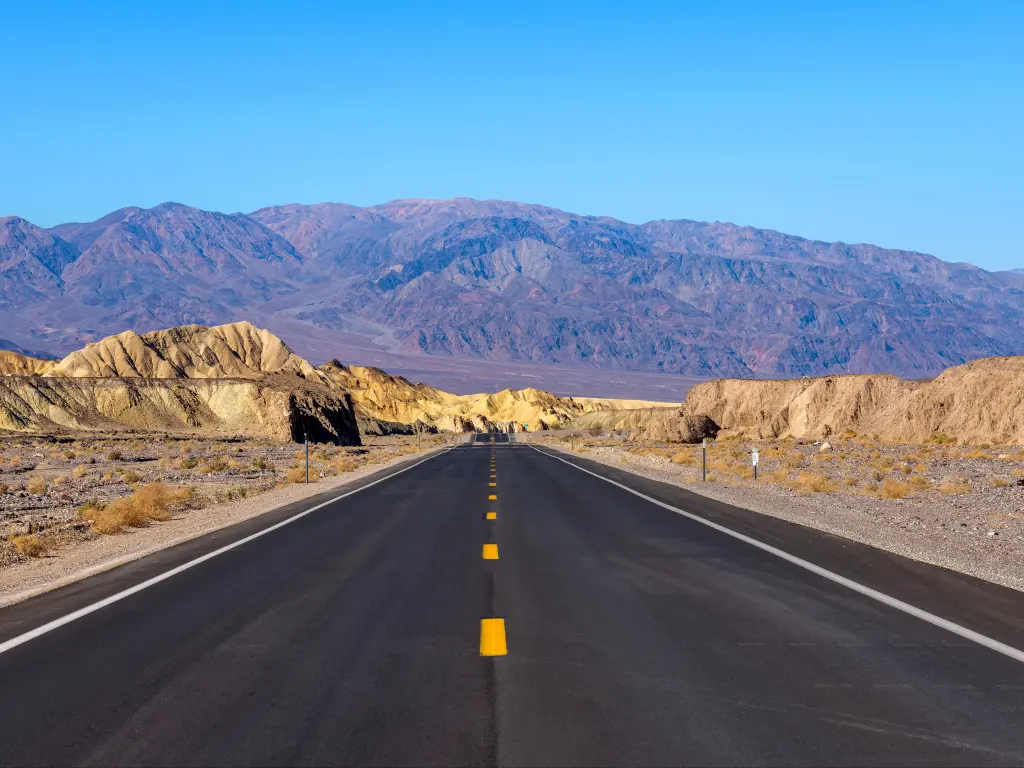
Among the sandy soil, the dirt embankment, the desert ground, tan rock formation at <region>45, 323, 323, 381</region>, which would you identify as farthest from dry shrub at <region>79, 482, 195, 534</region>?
tan rock formation at <region>45, 323, 323, 381</region>

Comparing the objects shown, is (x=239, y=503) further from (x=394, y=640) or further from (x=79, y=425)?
(x=79, y=425)

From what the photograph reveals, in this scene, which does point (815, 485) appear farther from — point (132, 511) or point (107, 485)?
point (107, 485)

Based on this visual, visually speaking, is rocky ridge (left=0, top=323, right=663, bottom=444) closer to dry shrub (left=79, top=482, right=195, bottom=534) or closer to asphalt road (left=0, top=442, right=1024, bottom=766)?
dry shrub (left=79, top=482, right=195, bottom=534)

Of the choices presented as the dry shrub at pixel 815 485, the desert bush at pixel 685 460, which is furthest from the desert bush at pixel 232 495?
the desert bush at pixel 685 460

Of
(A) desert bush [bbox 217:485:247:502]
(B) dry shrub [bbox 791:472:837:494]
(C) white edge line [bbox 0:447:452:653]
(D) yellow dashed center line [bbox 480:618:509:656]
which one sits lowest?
(A) desert bush [bbox 217:485:247:502]

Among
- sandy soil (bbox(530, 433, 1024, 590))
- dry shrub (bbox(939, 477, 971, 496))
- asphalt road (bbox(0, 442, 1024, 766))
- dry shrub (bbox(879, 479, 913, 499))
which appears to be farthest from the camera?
dry shrub (bbox(939, 477, 971, 496))

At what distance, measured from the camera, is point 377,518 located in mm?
18812

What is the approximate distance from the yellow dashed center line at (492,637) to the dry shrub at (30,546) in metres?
8.69

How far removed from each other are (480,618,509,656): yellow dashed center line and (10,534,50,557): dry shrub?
8692 millimetres

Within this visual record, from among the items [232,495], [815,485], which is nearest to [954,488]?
[815,485]

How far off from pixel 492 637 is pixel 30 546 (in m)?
9.36

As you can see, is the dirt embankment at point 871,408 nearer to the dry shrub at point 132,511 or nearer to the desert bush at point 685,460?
the desert bush at point 685,460

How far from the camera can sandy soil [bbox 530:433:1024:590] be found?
14180 mm

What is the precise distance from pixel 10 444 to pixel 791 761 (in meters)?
67.3
